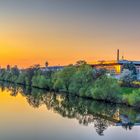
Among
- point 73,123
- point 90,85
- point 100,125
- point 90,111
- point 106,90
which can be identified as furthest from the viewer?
point 90,85

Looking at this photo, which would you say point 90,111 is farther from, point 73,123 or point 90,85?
point 90,85

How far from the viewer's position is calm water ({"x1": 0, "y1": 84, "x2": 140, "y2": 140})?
21.3 m

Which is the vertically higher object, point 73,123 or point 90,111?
point 90,111

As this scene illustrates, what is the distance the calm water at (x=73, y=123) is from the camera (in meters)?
21.3

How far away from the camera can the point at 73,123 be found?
83.8ft

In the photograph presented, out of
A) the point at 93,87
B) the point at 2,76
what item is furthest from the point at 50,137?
the point at 2,76

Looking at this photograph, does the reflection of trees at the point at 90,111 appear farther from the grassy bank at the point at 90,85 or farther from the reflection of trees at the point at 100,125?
the grassy bank at the point at 90,85

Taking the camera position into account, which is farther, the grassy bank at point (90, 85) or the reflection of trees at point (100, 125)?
the grassy bank at point (90, 85)

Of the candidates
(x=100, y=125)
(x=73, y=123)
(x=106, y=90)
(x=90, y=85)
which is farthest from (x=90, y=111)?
(x=90, y=85)

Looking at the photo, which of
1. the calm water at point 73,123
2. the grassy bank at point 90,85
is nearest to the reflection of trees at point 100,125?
the calm water at point 73,123

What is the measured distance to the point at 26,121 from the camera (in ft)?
84.3

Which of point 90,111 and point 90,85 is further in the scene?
point 90,85

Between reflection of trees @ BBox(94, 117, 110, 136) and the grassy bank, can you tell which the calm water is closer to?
reflection of trees @ BBox(94, 117, 110, 136)

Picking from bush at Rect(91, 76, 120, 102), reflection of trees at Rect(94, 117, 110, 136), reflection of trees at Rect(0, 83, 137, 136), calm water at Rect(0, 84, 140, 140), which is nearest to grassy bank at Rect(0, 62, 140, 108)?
bush at Rect(91, 76, 120, 102)
